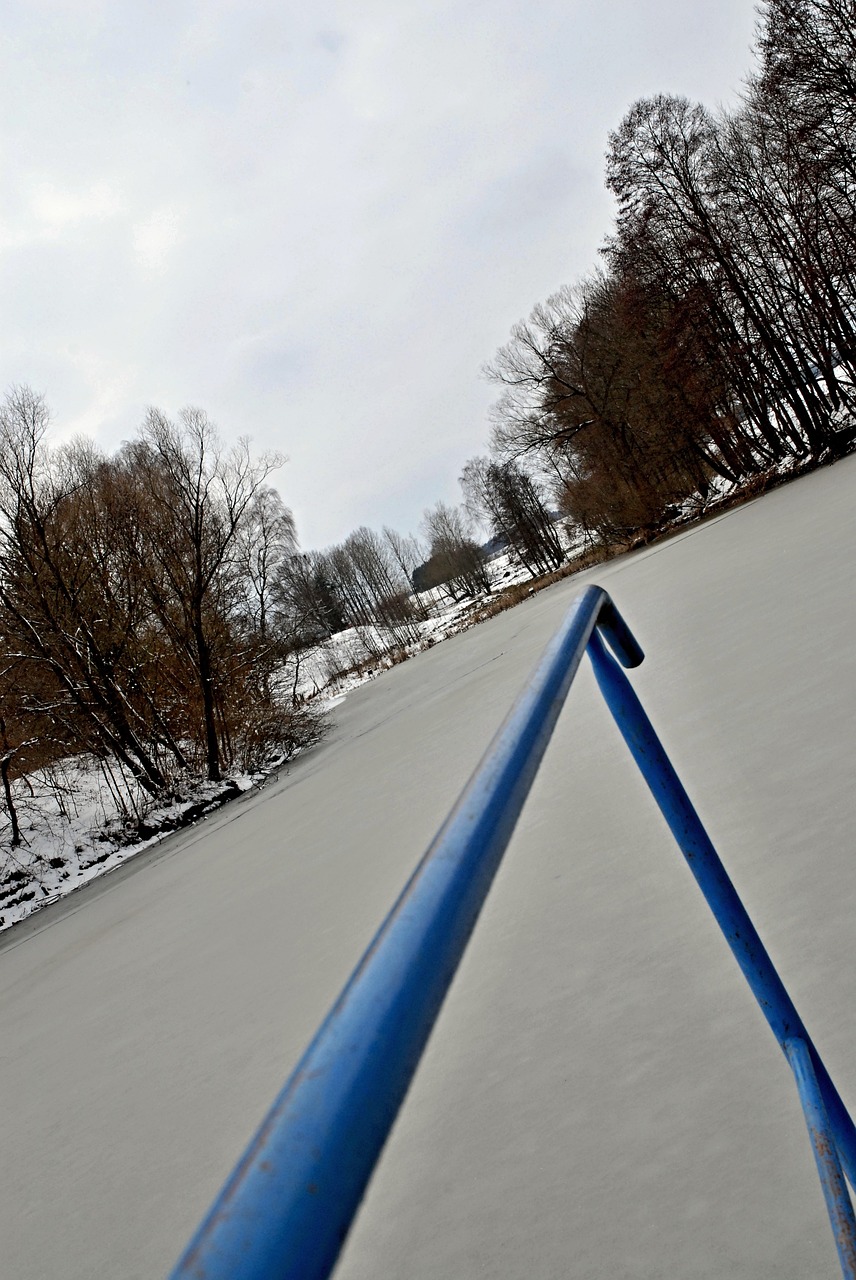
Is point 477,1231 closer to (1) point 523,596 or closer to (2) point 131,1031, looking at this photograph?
(2) point 131,1031

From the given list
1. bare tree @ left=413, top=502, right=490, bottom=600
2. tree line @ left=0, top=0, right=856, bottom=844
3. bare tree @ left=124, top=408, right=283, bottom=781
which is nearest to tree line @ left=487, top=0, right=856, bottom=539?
tree line @ left=0, top=0, right=856, bottom=844

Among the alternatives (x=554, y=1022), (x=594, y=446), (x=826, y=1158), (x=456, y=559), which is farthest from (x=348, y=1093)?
(x=456, y=559)

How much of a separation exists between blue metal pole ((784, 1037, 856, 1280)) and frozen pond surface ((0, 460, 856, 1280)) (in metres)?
0.36

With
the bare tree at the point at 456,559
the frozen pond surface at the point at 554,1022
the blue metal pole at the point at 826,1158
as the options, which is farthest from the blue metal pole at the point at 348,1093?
the bare tree at the point at 456,559

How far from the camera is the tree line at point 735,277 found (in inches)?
569

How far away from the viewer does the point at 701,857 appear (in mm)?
1211

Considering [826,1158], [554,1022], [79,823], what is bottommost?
[554,1022]

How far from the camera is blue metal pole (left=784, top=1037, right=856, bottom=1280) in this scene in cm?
89

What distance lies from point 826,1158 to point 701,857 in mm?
394

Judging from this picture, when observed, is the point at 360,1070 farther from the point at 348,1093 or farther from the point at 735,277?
the point at 735,277

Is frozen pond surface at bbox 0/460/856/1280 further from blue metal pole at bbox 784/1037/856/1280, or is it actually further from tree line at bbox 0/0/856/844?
tree line at bbox 0/0/856/844

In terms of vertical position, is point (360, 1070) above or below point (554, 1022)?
above

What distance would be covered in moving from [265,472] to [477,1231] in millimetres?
12626

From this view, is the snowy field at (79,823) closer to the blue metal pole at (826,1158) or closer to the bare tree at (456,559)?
the blue metal pole at (826,1158)
